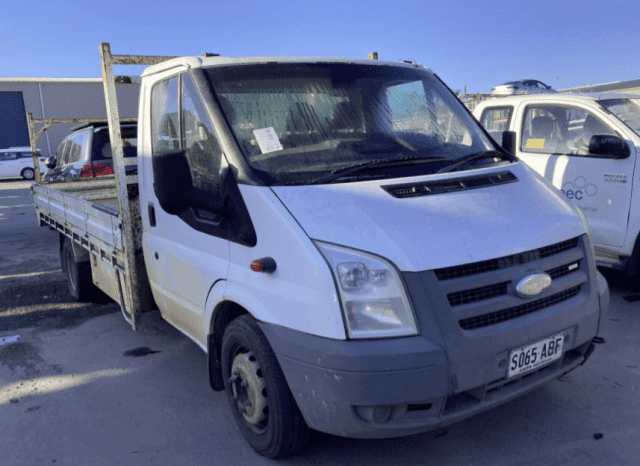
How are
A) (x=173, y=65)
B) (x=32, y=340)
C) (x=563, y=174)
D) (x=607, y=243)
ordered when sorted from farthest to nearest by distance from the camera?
(x=563, y=174), (x=607, y=243), (x=32, y=340), (x=173, y=65)

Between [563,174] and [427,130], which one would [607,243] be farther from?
[427,130]

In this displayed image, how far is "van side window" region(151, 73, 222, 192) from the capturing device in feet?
9.86

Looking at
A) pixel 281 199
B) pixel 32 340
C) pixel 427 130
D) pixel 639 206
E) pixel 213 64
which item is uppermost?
pixel 213 64

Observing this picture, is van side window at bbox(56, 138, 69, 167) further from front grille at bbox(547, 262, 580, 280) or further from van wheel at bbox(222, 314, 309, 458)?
front grille at bbox(547, 262, 580, 280)

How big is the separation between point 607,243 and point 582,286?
102 inches

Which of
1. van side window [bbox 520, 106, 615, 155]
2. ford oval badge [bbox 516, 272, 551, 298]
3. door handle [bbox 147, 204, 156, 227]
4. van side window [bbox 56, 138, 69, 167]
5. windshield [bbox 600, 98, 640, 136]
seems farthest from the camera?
van side window [bbox 56, 138, 69, 167]

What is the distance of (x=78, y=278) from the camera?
547 centimetres

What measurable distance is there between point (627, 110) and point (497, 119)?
1361mm

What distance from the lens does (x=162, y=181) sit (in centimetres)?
285

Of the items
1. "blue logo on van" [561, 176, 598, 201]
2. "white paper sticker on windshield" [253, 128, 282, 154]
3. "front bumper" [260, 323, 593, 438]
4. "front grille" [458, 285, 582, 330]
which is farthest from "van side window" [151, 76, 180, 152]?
"blue logo on van" [561, 176, 598, 201]

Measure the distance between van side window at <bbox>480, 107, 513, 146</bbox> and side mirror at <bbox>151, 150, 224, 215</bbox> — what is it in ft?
13.5

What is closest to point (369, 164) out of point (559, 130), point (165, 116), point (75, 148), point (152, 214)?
point (165, 116)

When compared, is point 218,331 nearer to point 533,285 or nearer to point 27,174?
point 533,285

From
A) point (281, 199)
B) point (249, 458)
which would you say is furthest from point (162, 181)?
point (249, 458)
